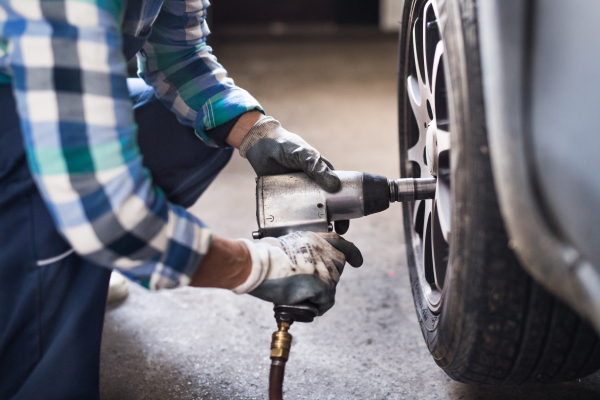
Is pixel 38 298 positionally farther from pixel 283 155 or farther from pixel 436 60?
pixel 436 60

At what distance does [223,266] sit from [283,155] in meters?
0.32

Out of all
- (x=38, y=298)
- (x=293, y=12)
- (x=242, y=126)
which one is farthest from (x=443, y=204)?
(x=293, y=12)

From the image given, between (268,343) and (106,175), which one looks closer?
(106,175)

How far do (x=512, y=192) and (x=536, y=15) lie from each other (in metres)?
0.19

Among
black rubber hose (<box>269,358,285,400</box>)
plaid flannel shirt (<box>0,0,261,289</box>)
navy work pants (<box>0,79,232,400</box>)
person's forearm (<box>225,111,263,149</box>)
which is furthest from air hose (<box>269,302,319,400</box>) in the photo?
person's forearm (<box>225,111,263,149</box>)

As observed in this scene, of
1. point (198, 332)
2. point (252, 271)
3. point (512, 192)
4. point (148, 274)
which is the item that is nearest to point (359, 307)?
point (198, 332)

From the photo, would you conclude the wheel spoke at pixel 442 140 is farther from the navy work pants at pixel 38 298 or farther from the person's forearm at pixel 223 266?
the navy work pants at pixel 38 298

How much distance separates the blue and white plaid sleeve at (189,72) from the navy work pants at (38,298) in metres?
0.38

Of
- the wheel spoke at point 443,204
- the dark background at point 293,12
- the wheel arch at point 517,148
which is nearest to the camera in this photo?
the wheel arch at point 517,148

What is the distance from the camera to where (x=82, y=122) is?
62 cm

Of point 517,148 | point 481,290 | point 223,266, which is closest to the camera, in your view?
point 517,148

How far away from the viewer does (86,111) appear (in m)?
0.62

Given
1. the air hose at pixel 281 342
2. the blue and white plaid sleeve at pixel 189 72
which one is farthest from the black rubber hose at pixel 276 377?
the blue and white plaid sleeve at pixel 189 72

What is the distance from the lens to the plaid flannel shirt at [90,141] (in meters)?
0.61
